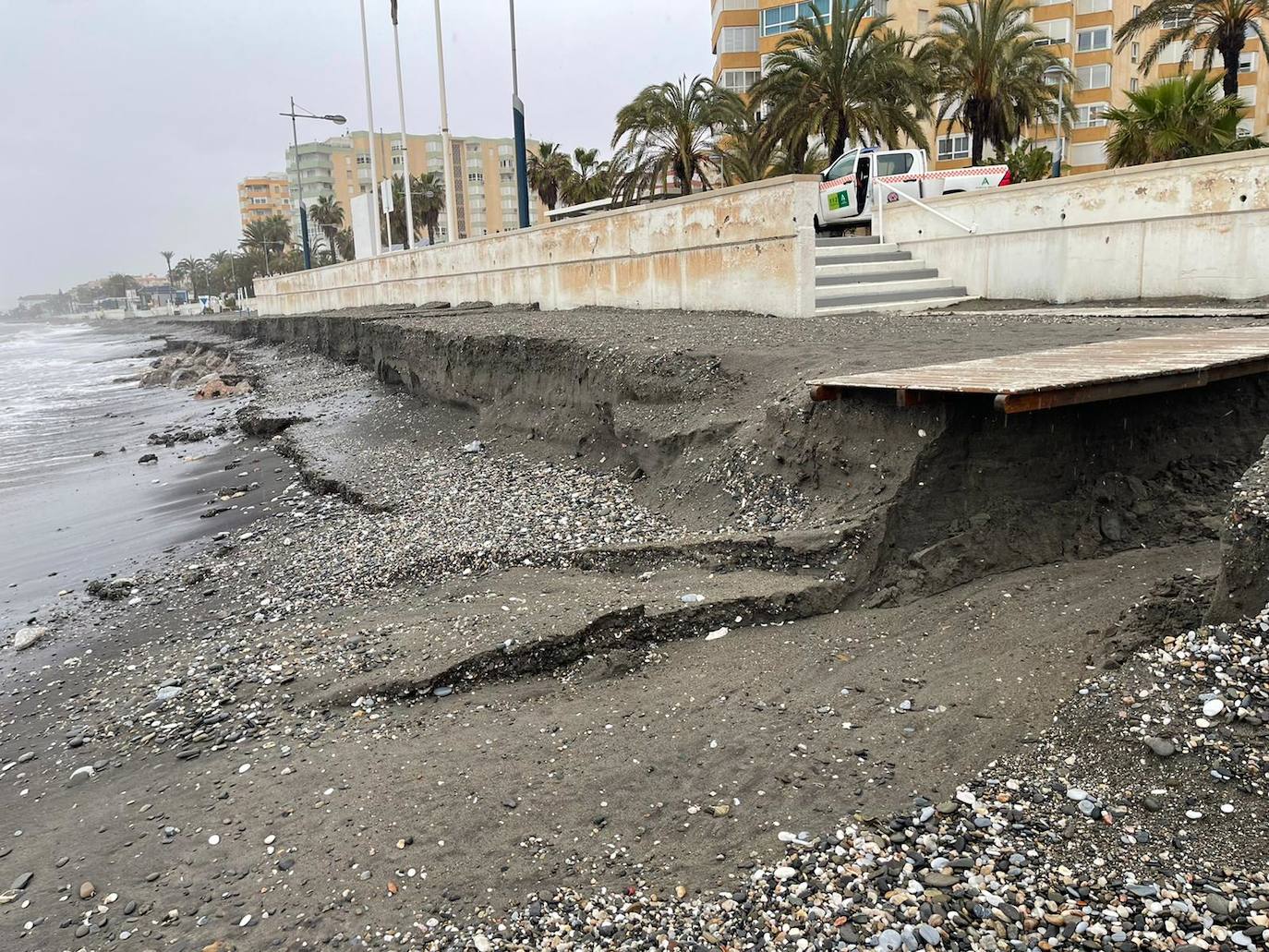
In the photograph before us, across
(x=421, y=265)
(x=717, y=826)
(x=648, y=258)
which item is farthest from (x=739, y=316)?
(x=421, y=265)

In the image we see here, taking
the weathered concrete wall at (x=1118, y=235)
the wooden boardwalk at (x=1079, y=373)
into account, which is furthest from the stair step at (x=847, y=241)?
the wooden boardwalk at (x=1079, y=373)

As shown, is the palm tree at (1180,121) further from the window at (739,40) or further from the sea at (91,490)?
the window at (739,40)

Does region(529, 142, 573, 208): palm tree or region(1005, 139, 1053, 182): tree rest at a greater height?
region(529, 142, 573, 208): palm tree

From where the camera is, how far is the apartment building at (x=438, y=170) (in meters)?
112

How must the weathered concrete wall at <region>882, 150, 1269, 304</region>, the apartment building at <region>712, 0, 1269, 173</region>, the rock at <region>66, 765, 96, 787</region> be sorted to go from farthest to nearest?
the apartment building at <region>712, 0, 1269, 173</region>
the weathered concrete wall at <region>882, 150, 1269, 304</region>
the rock at <region>66, 765, 96, 787</region>

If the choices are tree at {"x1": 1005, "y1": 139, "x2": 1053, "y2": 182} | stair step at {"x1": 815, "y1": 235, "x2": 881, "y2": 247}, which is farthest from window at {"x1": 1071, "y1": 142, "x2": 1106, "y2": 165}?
stair step at {"x1": 815, "y1": 235, "x2": 881, "y2": 247}

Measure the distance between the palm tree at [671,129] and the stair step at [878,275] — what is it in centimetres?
1503

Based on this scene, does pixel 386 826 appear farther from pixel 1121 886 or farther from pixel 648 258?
pixel 648 258

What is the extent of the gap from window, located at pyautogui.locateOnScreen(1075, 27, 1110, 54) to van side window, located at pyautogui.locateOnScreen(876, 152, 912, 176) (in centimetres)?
4023

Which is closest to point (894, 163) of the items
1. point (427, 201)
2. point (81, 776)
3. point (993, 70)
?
point (993, 70)

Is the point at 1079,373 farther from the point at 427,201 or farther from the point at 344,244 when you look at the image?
the point at 344,244

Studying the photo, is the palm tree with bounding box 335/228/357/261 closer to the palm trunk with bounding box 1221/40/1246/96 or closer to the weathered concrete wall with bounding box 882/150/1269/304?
the palm trunk with bounding box 1221/40/1246/96

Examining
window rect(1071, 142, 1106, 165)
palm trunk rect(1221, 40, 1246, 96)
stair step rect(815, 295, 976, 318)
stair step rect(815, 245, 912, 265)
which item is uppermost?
window rect(1071, 142, 1106, 165)

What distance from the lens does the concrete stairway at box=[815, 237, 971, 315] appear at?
41.0 ft
